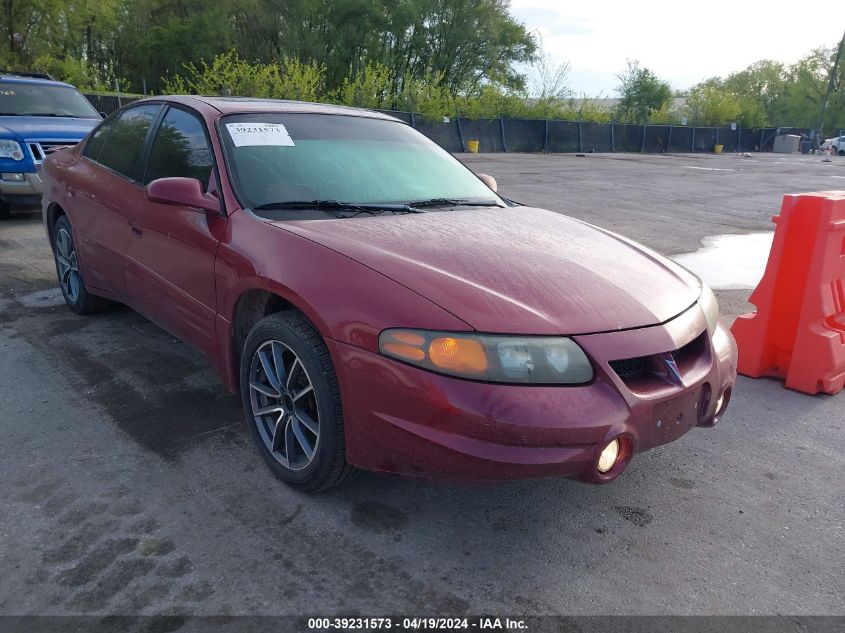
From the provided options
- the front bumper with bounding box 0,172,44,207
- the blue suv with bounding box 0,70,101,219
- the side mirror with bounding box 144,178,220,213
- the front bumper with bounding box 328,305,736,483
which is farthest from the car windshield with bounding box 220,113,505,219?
the front bumper with bounding box 0,172,44,207

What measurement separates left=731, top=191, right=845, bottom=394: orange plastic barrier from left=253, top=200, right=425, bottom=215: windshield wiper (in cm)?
244

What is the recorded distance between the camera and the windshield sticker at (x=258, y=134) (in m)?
3.19

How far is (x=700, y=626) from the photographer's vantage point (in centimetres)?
205

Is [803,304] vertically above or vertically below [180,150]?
below

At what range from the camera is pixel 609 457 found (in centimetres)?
Answer: 222

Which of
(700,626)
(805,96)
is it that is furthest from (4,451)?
(805,96)

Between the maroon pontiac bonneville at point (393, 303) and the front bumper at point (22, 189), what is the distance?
15.9 ft

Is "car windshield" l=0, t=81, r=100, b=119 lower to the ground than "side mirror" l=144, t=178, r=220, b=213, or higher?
higher

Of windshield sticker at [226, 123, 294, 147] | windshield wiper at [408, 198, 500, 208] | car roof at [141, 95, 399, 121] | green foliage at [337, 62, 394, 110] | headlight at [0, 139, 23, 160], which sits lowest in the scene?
windshield wiper at [408, 198, 500, 208]

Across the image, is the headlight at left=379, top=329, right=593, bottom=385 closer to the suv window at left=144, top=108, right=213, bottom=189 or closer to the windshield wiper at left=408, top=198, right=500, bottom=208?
the windshield wiper at left=408, top=198, right=500, bottom=208

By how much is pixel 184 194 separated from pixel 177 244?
0.36 m

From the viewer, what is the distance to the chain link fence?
27.4m

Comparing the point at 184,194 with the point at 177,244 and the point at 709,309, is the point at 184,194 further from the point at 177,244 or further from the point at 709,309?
the point at 709,309

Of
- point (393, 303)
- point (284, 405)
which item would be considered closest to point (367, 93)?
point (284, 405)
